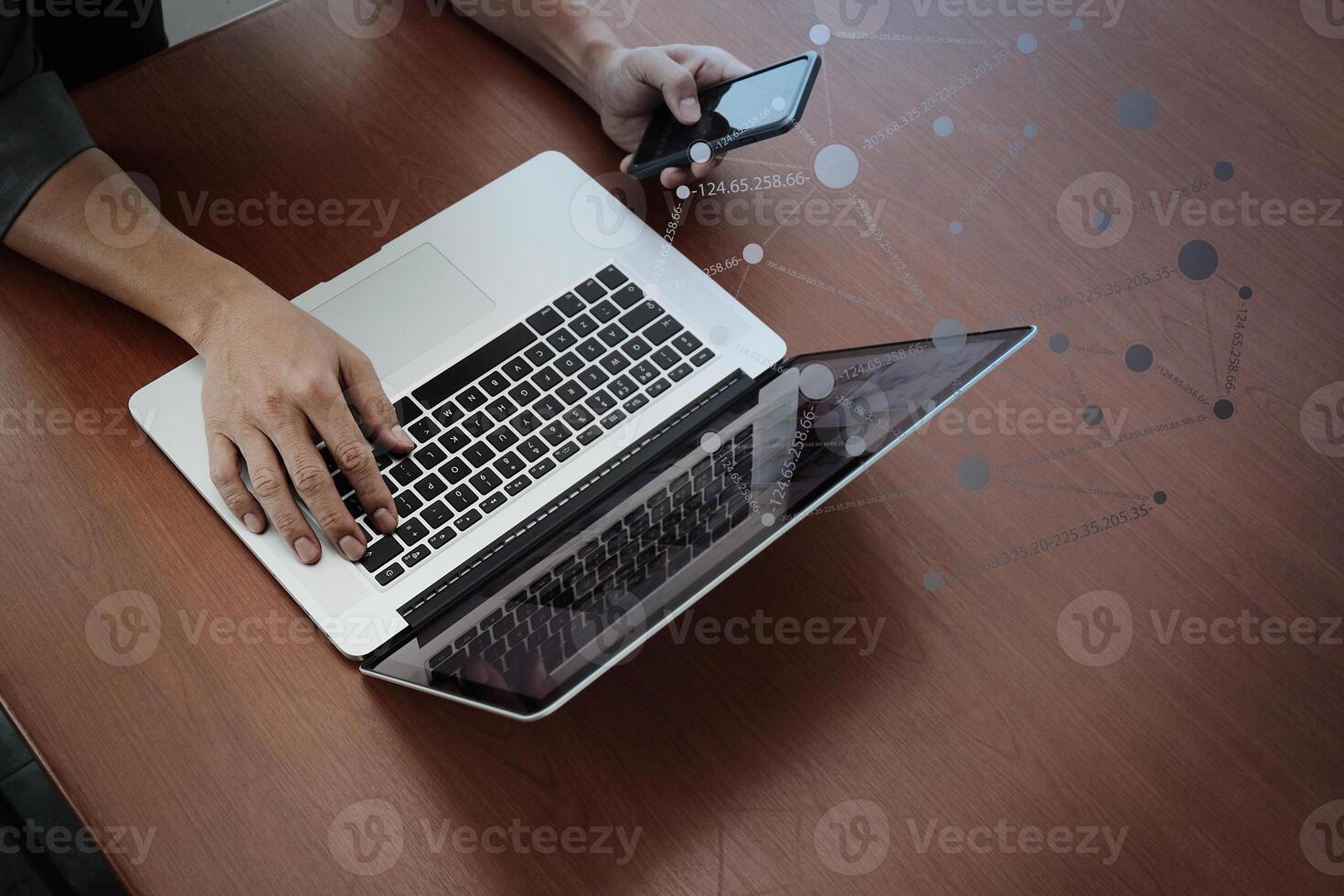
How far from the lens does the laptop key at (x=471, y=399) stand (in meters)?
0.83

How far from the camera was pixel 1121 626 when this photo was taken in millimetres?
823

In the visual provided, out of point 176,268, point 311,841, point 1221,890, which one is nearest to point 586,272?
point 176,268

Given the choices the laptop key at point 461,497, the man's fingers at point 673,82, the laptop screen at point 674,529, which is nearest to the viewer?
the laptop screen at point 674,529

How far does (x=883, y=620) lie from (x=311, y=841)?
1.42 ft

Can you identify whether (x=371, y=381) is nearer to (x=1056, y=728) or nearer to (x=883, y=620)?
(x=883, y=620)

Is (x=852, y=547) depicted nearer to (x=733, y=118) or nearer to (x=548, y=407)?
(x=548, y=407)

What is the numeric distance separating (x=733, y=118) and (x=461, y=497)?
0.39m

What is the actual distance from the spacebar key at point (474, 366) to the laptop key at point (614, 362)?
6cm

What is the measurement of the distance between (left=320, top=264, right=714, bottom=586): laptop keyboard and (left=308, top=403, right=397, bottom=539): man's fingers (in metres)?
0.01

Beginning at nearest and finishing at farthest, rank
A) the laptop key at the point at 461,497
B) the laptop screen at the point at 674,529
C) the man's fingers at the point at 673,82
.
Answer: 1. the laptop screen at the point at 674,529
2. the laptop key at the point at 461,497
3. the man's fingers at the point at 673,82

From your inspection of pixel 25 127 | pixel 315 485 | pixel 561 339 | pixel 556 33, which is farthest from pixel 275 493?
pixel 556 33

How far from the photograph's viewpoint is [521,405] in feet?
2.73

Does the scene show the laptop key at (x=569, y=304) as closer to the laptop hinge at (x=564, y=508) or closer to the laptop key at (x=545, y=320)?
the laptop key at (x=545, y=320)

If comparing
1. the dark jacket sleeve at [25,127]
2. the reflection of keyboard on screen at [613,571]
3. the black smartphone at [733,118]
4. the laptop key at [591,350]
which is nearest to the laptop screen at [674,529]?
the reflection of keyboard on screen at [613,571]
